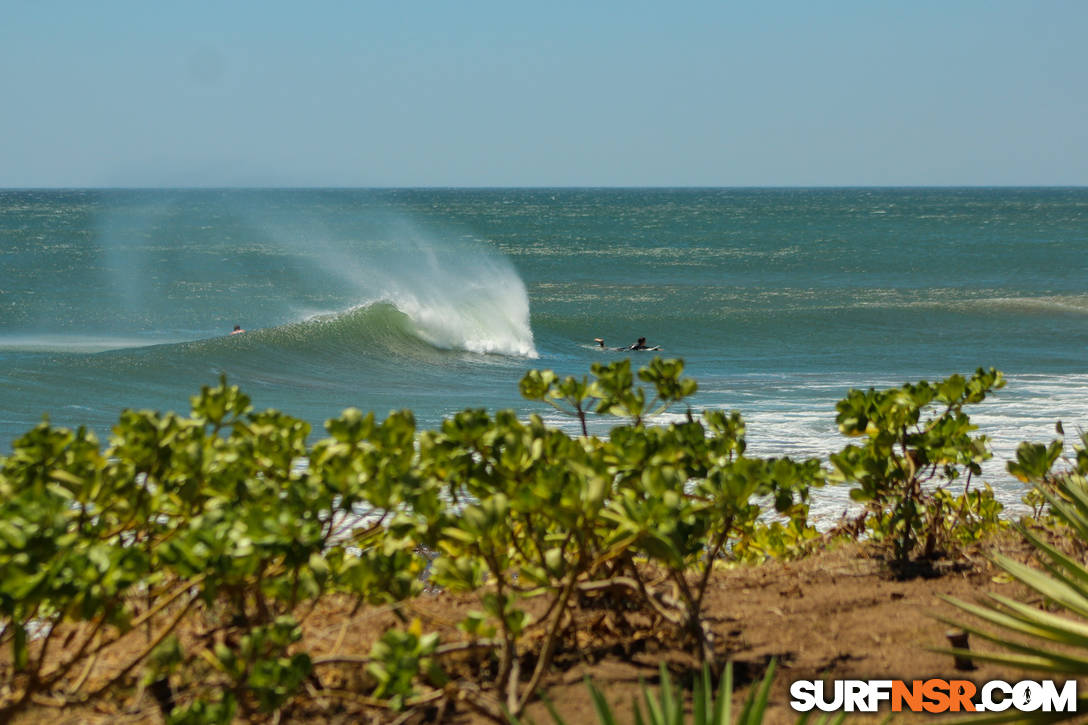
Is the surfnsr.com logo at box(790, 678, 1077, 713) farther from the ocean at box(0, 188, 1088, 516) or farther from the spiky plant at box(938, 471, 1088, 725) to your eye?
the ocean at box(0, 188, 1088, 516)

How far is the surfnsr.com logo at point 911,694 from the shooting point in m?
2.88

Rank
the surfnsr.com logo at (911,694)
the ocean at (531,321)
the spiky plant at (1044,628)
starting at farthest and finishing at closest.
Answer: the ocean at (531,321) < the surfnsr.com logo at (911,694) < the spiky plant at (1044,628)

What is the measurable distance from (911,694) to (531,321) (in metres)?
23.7

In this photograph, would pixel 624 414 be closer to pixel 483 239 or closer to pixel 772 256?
pixel 772 256

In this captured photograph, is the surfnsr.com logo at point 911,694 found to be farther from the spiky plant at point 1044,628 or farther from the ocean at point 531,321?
the ocean at point 531,321

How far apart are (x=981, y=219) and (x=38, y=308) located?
63.4 metres

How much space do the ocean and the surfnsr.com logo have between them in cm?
466

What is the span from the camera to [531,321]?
26688 millimetres

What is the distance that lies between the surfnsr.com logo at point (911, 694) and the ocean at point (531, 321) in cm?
466

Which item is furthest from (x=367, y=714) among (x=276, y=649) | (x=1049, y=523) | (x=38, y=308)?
(x=38, y=308)

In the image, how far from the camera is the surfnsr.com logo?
2.88 meters

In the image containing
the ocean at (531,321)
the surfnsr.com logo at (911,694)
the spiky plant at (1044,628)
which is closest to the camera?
the spiky plant at (1044,628)

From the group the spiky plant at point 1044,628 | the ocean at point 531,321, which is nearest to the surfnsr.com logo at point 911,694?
the spiky plant at point 1044,628

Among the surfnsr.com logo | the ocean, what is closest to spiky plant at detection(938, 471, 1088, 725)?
the surfnsr.com logo
